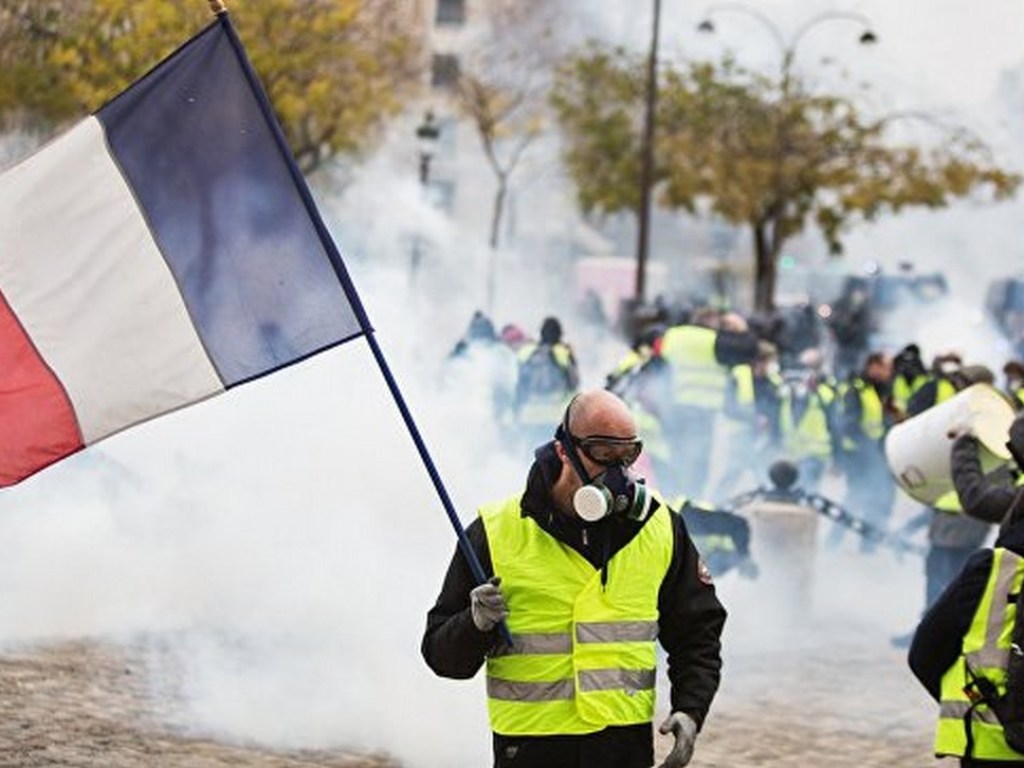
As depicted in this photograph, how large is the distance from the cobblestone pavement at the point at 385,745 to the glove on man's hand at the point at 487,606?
3.23m

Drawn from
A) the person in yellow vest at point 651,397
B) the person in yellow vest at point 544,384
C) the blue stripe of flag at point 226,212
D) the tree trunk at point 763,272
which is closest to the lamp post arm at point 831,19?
the tree trunk at point 763,272

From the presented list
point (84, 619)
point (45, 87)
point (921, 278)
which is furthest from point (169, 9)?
point (921, 278)

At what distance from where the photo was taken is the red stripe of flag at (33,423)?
5.76 meters

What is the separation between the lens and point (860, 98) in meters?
45.1

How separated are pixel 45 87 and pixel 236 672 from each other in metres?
11.0

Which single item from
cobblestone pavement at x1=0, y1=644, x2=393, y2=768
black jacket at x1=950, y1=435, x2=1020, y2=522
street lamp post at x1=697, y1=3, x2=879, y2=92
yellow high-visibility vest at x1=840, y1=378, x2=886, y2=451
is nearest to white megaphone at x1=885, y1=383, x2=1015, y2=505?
black jacket at x1=950, y1=435, x2=1020, y2=522

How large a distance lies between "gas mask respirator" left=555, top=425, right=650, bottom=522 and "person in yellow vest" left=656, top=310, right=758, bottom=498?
392 inches

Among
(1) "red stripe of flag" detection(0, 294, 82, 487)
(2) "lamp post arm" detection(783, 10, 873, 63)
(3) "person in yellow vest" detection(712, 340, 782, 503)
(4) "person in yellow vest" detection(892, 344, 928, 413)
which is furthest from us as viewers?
(2) "lamp post arm" detection(783, 10, 873, 63)

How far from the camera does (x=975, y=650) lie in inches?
202

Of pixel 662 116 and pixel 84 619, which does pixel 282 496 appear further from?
pixel 662 116

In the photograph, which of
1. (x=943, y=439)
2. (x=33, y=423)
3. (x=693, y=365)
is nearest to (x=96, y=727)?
(x=33, y=423)

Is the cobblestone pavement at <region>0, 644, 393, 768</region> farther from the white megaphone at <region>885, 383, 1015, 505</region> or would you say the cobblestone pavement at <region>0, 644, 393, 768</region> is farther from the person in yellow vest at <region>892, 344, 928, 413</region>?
the person in yellow vest at <region>892, 344, 928, 413</region>

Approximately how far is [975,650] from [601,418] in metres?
0.96

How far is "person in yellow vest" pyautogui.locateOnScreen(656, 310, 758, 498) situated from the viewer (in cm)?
1520
